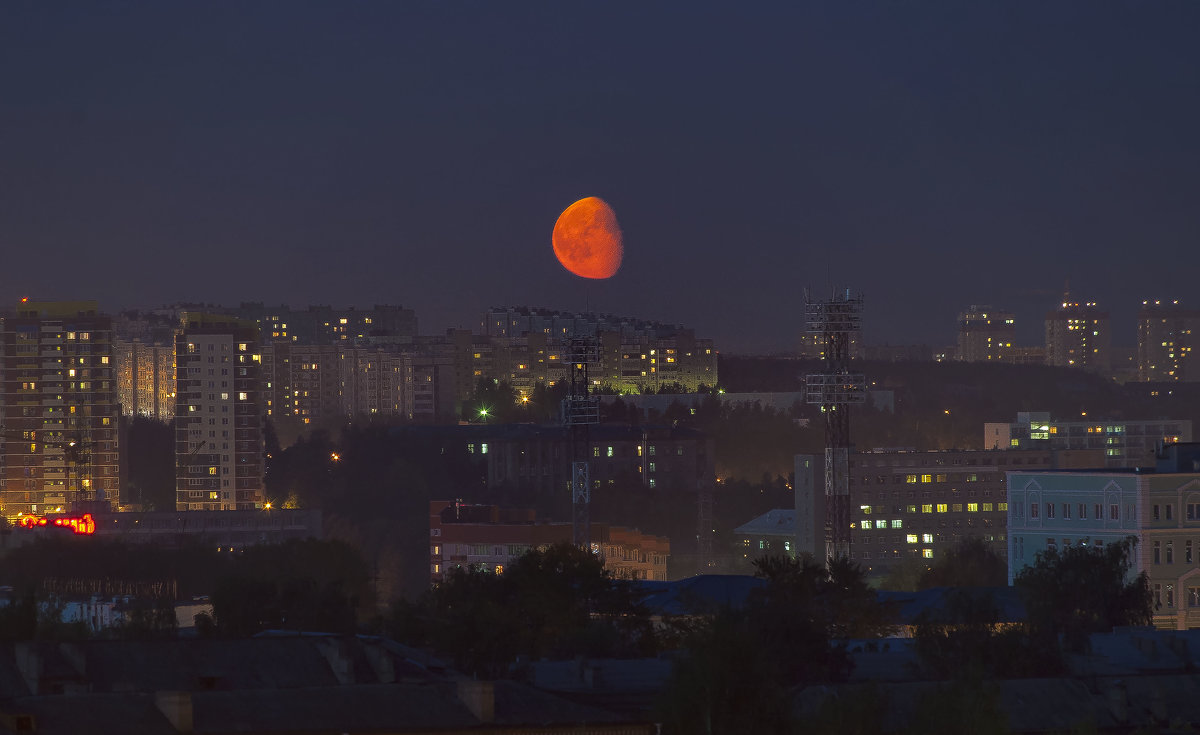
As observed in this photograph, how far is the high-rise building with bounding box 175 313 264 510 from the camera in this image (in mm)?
92000

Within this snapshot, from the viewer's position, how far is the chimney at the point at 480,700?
20.9 m

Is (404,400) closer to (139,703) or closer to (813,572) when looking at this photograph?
(813,572)

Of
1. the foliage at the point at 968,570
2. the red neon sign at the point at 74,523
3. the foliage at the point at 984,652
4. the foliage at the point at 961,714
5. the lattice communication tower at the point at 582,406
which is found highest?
the lattice communication tower at the point at 582,406

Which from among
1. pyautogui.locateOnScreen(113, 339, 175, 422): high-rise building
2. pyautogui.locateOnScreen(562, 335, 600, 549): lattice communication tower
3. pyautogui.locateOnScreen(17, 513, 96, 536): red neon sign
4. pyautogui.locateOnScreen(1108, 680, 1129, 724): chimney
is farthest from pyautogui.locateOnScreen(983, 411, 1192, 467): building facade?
pyautogui.locateOnScreen(1108, 680, 1129, 724): chimney

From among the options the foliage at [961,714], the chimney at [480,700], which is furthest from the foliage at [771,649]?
the chimney at [480,700]

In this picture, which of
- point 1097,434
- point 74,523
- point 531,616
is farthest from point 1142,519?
point 1097,434

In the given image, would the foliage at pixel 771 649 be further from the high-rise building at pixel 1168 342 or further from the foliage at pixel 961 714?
the high-rise building at pixel 1168 342

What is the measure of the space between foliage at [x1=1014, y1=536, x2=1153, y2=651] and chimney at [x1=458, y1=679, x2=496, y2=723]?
809 inches

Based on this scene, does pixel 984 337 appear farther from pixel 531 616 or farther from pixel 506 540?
pixel 531 616

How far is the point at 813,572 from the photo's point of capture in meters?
40.4

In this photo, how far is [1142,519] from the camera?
5338 centimetres

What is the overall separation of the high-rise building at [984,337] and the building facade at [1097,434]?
218 ft

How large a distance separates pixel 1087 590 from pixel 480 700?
2476 centimetres

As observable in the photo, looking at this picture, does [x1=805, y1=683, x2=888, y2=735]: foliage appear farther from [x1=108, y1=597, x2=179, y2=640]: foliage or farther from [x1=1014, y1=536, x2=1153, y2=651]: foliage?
[x1=1014, y1=536, x2=1153, y2=651]: foliage
